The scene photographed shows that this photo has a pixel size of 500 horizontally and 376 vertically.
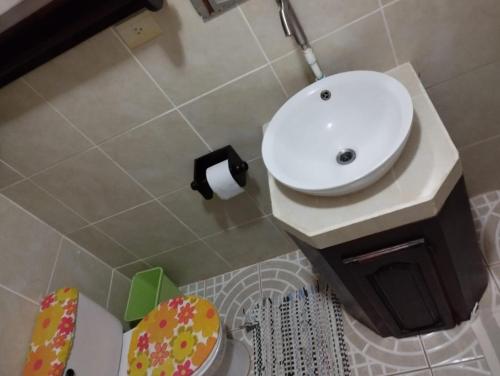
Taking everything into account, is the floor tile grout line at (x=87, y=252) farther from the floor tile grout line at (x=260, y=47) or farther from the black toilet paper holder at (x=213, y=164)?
the floor tile grout line at (x=260, y=47)

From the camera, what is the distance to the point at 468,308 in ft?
4.11

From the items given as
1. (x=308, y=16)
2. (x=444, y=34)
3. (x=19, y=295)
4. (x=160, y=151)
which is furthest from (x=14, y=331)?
(x=444, y=34)

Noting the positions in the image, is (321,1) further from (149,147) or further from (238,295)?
(238,295)

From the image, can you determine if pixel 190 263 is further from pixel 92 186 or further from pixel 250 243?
pixel 92 186

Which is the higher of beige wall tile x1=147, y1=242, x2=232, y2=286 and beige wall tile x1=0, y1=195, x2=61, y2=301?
beige wall tile x1=0, y1=195, x2=61, y2=301

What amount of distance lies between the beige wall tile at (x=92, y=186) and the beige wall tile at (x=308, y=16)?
718mm

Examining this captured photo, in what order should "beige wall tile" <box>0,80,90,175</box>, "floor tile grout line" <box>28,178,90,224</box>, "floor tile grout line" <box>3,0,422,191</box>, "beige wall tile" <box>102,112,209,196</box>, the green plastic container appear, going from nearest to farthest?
"floor tile grout line" <box>3,0,422,191</box> → "beige wall tile" <box>0,80,90,175</box> → "beige wall tile" <box>102,112,209,196</box> → "floor tile grout line" <box>28,178,90,224</box> → the green plastic container

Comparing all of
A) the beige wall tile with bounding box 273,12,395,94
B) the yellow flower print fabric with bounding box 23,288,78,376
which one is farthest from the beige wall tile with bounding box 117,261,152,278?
the beige wall tile with bounding box 273,12,395,94

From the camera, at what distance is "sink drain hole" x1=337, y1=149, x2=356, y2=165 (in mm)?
1053

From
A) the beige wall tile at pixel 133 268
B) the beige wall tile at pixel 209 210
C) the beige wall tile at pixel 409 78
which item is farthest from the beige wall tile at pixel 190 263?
the beige wall tile at pixel 409 78

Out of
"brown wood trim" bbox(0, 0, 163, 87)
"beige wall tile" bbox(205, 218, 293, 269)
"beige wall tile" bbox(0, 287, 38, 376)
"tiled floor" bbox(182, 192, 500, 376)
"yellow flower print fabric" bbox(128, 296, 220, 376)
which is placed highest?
"brown wood trim" bbox(0, 0, 163, 87)

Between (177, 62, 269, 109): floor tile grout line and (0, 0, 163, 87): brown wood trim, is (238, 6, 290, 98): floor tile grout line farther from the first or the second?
(0, 0, 163, 87): brown wood trim

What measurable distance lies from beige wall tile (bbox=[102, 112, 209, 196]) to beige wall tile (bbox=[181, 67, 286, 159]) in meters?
0.06

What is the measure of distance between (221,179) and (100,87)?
476mm
